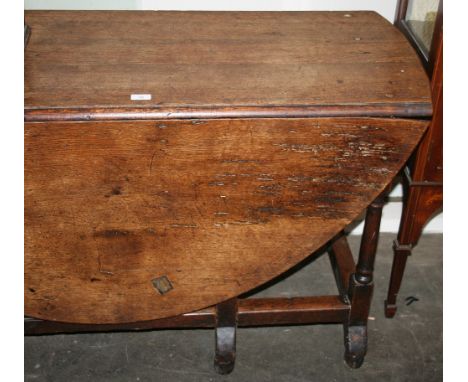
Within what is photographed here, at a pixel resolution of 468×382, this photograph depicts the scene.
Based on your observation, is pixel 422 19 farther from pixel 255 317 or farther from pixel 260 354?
pixel 260 354

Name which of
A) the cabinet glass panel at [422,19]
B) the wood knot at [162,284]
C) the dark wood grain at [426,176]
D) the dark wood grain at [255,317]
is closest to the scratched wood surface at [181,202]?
the wood knot at [162,284]

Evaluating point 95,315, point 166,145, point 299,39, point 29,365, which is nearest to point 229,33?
point 299,39

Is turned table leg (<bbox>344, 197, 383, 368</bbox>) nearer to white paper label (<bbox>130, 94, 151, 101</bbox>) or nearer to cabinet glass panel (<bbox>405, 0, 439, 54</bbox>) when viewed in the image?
cabinet glass panel (<bbox>405, 0, 439, 54</bbox>)

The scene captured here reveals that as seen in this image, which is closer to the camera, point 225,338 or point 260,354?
point 225,338

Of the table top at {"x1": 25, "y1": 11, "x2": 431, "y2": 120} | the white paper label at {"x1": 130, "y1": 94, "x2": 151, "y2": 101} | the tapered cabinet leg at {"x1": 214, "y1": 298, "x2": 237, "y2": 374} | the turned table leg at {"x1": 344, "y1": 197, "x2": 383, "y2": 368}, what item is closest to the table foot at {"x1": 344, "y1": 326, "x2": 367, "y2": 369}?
the turned table leg at {"x1": 344, "y1": 197, "x2": 383, "y2": 368}

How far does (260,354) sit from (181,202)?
71 centimetres

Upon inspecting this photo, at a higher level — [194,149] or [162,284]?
[194,149]

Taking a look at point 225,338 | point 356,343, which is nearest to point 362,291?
point 356,343

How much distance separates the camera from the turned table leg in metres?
1.64

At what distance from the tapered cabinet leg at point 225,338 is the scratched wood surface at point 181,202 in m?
0.16

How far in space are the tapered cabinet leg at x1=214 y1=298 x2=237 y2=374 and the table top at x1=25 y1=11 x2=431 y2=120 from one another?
2.25ft

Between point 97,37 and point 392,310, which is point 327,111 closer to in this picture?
point 97,37

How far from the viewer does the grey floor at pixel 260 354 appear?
5.99ft

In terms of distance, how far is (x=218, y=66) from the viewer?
1.46 metres
